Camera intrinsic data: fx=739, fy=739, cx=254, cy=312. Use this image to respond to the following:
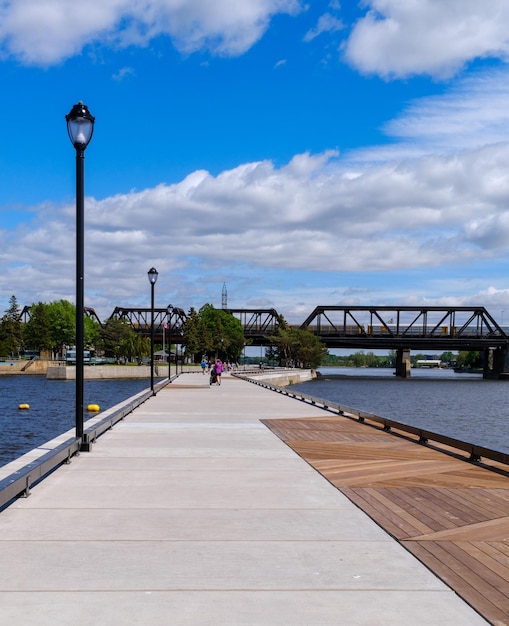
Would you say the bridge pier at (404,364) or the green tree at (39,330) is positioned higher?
the green tree at (39,330)

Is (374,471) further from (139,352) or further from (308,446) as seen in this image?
(139,352)

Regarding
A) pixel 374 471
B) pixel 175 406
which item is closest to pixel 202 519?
pixel 374 471

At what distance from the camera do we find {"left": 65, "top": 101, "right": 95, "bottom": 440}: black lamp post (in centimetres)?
1400

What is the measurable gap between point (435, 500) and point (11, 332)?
511 feet

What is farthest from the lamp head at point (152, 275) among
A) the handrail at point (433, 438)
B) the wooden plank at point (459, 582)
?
the wooden plank at point (459, 582)

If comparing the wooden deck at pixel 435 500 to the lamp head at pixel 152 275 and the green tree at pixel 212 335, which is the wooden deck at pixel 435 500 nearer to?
the lamp head at pixel 152 275

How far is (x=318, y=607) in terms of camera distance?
222 inches

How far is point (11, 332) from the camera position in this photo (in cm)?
15612

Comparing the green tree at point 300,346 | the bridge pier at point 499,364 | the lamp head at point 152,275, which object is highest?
the lamp head at point 152,275

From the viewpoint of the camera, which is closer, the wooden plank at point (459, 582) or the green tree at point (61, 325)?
the wooden plank at point (459, 582)

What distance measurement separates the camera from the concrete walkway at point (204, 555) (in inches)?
218

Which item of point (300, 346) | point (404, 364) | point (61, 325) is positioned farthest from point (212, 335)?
point (404, 364)

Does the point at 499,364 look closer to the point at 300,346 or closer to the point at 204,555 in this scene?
the point at 300,346

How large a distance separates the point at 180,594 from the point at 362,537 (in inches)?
102
